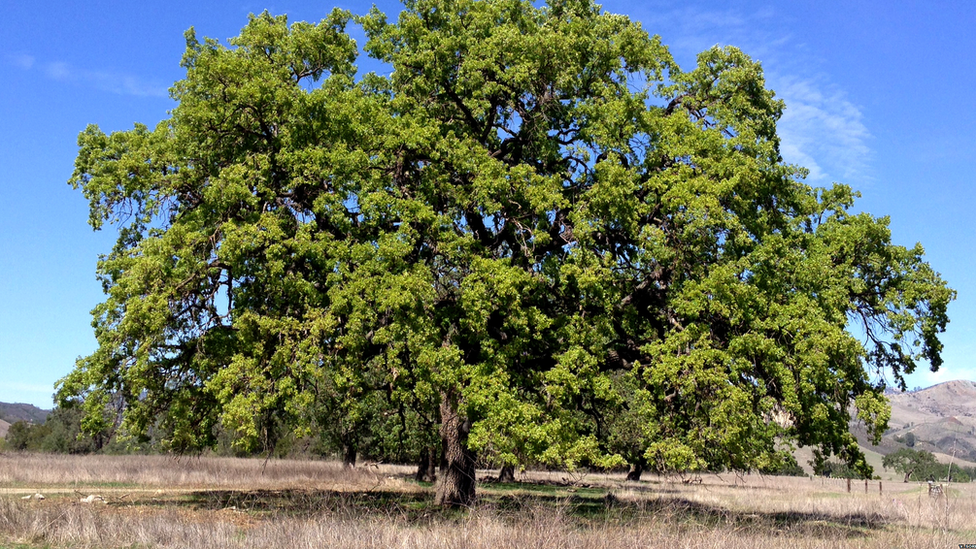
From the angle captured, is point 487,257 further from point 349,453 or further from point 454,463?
point 349,453

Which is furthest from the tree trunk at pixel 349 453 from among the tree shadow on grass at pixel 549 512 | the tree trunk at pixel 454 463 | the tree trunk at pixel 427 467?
the tree trunk at pixel 454 463

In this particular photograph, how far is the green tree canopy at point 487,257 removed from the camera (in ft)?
50.1

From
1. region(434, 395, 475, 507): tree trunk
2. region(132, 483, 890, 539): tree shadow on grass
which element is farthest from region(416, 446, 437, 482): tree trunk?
region(434, 395, 475, 507): tree trunk

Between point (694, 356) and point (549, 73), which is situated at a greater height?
point (549, 73)

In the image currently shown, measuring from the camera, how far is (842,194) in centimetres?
1983

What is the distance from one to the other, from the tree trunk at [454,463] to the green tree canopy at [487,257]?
0.20 feet

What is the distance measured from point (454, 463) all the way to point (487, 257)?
20.3 ft

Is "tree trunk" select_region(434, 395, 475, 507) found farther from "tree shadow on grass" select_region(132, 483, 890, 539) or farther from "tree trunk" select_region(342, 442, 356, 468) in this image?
"tree trunk" select_region(342, 442, 356, 468)

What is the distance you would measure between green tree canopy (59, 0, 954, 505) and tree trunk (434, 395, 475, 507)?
0.06 metres

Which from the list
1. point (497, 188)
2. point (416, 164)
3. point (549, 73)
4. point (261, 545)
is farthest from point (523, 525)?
point (549, 73)

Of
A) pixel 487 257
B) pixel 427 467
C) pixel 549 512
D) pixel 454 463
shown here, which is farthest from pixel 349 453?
pixel 549 512

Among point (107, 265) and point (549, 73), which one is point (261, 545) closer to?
point (107, 265)

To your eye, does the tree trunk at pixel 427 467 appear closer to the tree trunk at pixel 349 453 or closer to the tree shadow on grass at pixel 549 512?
the tree trunk at pixel 349 453

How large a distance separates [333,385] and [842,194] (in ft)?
49.0
